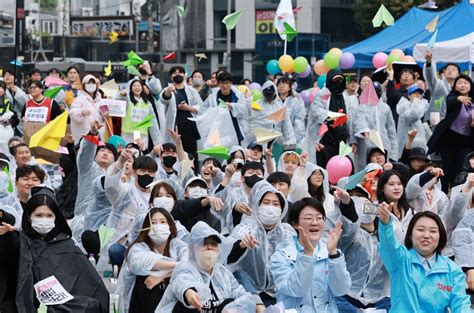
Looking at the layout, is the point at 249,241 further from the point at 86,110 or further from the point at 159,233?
the point at 86,110

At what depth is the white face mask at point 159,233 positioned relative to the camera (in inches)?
331

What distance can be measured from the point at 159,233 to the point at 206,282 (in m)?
0.59

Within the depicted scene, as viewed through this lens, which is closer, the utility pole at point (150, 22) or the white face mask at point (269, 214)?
the white face mask at point (269, 214)

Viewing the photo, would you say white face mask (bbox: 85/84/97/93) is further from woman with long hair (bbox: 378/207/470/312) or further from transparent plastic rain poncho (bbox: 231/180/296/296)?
woman with long hair (bbox: 378/207/470/312)

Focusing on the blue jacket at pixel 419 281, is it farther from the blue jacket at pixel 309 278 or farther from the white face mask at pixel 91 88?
the white face mask at pixel 91 88

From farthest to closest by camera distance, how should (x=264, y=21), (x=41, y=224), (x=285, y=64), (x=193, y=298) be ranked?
1. (x=264, y=21)
2. (x=285, y=64)
3. (x=41, y=224)
4. (x=193, y=298)

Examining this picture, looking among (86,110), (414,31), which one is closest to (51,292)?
(86,110)

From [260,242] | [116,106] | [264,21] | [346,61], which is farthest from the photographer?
[264,21]

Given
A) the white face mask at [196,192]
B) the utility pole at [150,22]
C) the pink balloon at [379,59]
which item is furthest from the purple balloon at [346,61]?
the utility pole at [150,22]

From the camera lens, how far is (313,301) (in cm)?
795

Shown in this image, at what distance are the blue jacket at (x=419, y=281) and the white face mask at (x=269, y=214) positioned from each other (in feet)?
5.46

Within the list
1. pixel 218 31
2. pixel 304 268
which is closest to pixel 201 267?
pixel 304 268

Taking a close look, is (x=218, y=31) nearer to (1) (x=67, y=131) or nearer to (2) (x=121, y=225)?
(1) (x=67, y=131)

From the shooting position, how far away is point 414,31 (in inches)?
1057
